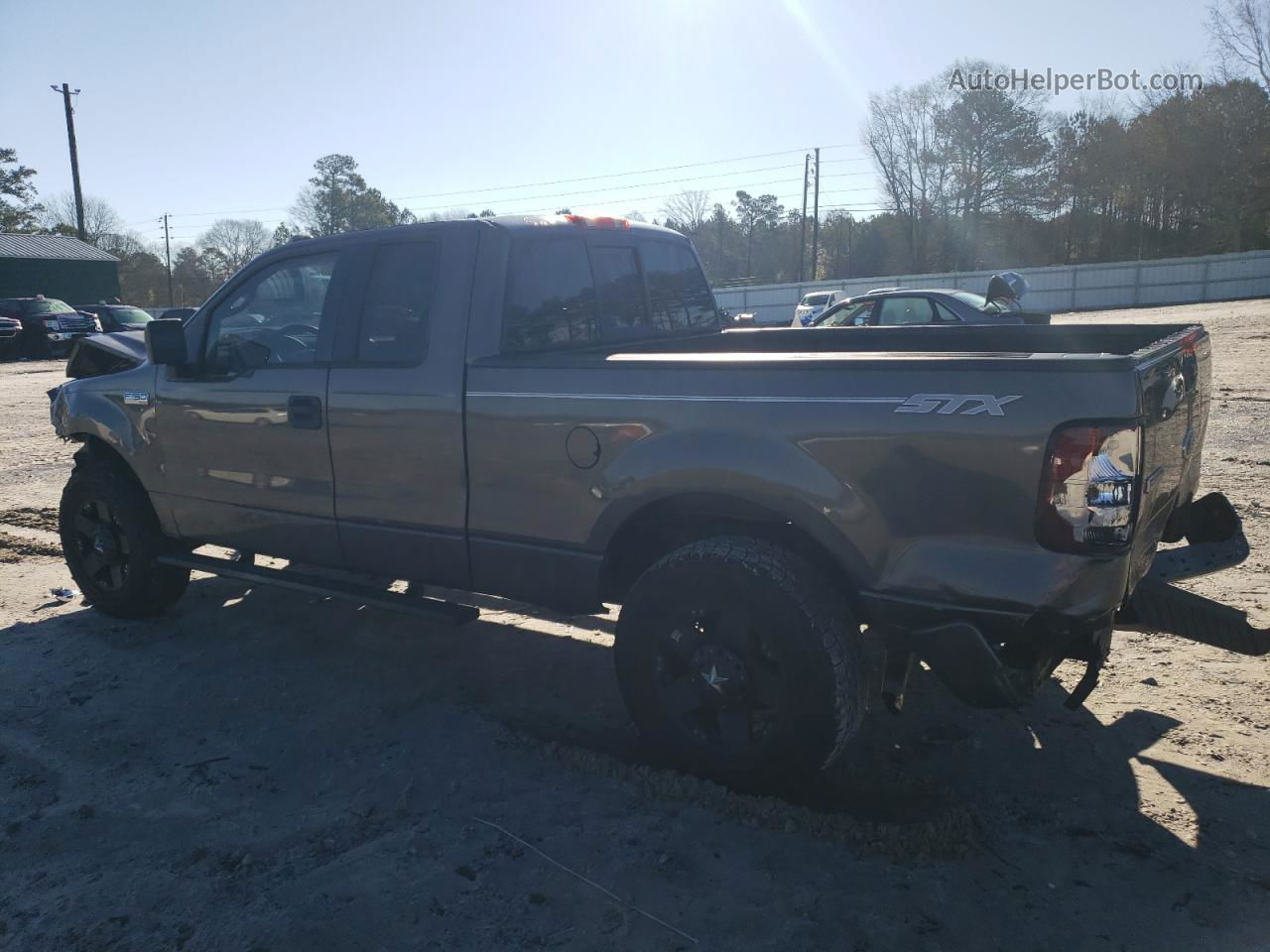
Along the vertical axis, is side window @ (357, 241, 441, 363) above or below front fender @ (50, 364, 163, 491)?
above

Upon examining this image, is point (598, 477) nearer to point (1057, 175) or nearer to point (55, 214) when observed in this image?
point (1057, 175)

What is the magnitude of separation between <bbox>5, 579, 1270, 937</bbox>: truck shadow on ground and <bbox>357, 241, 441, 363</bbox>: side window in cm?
156

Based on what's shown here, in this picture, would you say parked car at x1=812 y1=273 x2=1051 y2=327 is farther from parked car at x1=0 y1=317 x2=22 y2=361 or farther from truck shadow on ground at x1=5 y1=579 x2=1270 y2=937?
parked car at x1=0 y1=317 x2=22 y2=361

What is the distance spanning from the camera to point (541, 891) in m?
2.68

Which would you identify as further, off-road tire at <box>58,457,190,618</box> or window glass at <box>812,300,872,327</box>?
window glass at <box>812,300,872,327</box>

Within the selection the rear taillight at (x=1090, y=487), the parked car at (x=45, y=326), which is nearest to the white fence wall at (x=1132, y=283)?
the parked car at (x=45, y=326)

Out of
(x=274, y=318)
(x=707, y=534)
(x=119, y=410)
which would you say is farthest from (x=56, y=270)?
(x=707, y=534)

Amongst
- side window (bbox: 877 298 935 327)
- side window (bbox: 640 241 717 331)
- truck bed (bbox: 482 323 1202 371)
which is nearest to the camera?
truck bed (bbox: 482 323 1202 371)

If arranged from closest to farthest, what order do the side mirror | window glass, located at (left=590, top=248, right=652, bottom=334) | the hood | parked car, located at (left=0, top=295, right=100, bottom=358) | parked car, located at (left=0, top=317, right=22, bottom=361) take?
window glass, located at (left=590, top=248, right=652, bottom=334) → the side mirror → the hood → parked car, located at (left=0, top=317, right=22, bottom=361) → parked car, located at (left=0, top=295, right=100, bottom=358)

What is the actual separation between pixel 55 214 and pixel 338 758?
3063 inches

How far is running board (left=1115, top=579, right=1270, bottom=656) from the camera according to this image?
2.95 metres

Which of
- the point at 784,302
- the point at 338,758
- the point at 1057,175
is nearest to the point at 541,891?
the point at 338,758

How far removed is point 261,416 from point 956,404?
3178 mm

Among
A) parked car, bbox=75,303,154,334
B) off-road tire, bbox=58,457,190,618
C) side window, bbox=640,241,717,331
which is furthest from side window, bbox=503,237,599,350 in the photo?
parked car, bbox=75,303,154,334
